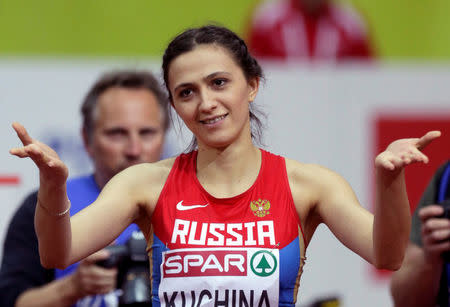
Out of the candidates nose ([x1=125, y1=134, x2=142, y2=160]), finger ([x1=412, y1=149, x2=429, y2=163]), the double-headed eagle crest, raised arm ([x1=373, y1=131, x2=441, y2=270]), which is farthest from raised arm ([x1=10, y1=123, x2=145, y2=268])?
nose ([x1=125, y1=134, x2=142, y2=160])

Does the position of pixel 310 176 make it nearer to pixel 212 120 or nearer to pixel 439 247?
pixel 212 120

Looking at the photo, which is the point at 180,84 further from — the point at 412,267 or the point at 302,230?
the point at 412,267

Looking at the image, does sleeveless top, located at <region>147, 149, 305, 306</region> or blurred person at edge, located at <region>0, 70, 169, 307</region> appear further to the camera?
blurred person at edge, located at <region>0, 70, 169, 307</region>

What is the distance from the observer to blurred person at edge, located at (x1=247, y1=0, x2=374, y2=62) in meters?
6.48

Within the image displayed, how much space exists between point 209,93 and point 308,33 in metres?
4.07

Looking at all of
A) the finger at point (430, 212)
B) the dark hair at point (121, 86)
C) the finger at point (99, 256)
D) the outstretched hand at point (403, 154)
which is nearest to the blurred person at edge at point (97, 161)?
the dark hair at point (121, 86)

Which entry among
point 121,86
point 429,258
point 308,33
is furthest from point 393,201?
point 308,33

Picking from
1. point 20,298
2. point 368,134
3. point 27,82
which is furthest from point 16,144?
point 368,134

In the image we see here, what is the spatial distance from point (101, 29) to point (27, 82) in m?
3.04

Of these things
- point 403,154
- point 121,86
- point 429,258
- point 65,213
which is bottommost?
point 429,258

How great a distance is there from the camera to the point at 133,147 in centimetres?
368

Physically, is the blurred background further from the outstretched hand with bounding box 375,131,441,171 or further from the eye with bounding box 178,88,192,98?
the outstretched hand with bounding box 375,131,441,171

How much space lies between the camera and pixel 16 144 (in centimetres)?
433

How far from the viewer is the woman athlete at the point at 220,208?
2.41 m
